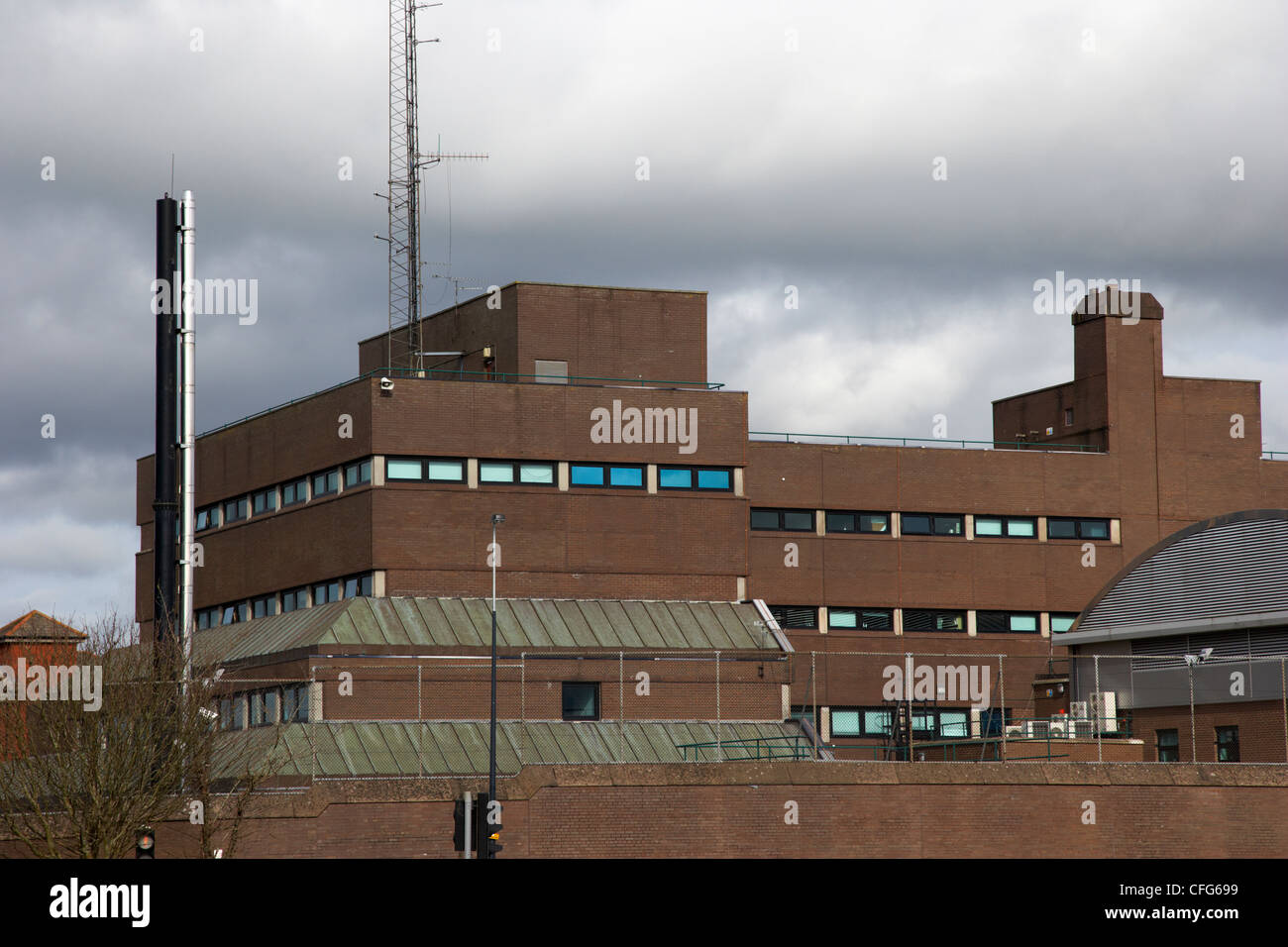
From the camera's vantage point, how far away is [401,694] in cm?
4756

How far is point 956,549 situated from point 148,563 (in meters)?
30.8

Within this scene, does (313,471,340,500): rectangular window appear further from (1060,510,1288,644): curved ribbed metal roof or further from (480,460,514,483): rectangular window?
(1060,510,1288,644): curved ribbed metal roof

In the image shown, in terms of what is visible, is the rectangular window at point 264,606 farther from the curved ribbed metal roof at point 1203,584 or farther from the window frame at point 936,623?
the curved ribbed metal roof at point 1203,584

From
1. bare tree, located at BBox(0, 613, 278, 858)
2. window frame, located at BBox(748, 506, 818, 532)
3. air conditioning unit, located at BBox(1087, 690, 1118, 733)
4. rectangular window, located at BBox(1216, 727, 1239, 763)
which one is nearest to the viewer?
bare tree, located at BBox(0, 613, 278, 858)

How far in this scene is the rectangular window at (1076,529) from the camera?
6319 cm

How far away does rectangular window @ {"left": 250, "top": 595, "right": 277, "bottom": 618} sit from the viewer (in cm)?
5750

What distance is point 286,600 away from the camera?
56625mm

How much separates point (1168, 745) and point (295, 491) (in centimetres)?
2877

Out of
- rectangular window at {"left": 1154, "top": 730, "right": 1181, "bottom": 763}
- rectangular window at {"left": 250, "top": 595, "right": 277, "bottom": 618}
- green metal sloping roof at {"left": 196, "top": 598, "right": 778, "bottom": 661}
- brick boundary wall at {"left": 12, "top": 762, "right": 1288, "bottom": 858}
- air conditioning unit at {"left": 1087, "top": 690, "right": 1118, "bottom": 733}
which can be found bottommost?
brick boundary wall at {"left": 12, "top": 762, "right": 1288, "bottom": 858}

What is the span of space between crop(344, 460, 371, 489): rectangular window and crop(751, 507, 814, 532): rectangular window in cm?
1435

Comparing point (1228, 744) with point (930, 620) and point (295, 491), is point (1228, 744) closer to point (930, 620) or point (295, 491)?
point (930, 620)

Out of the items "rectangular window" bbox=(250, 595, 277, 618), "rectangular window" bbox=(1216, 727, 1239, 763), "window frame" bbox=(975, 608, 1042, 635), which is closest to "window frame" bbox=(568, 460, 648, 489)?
"rectangular window" bbox=(250, 595, 277, 618)

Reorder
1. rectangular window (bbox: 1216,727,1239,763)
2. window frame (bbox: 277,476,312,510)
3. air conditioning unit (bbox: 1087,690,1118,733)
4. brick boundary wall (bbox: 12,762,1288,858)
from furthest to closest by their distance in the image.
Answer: window frame (bbox: 277,476,312,510) < air conditioning unit (bbox: 1087,690,1118,733) < rectangular window (bbox: 1216,727,1239,763) < brick boundary wall (bbox: 12,762,1288,858)
